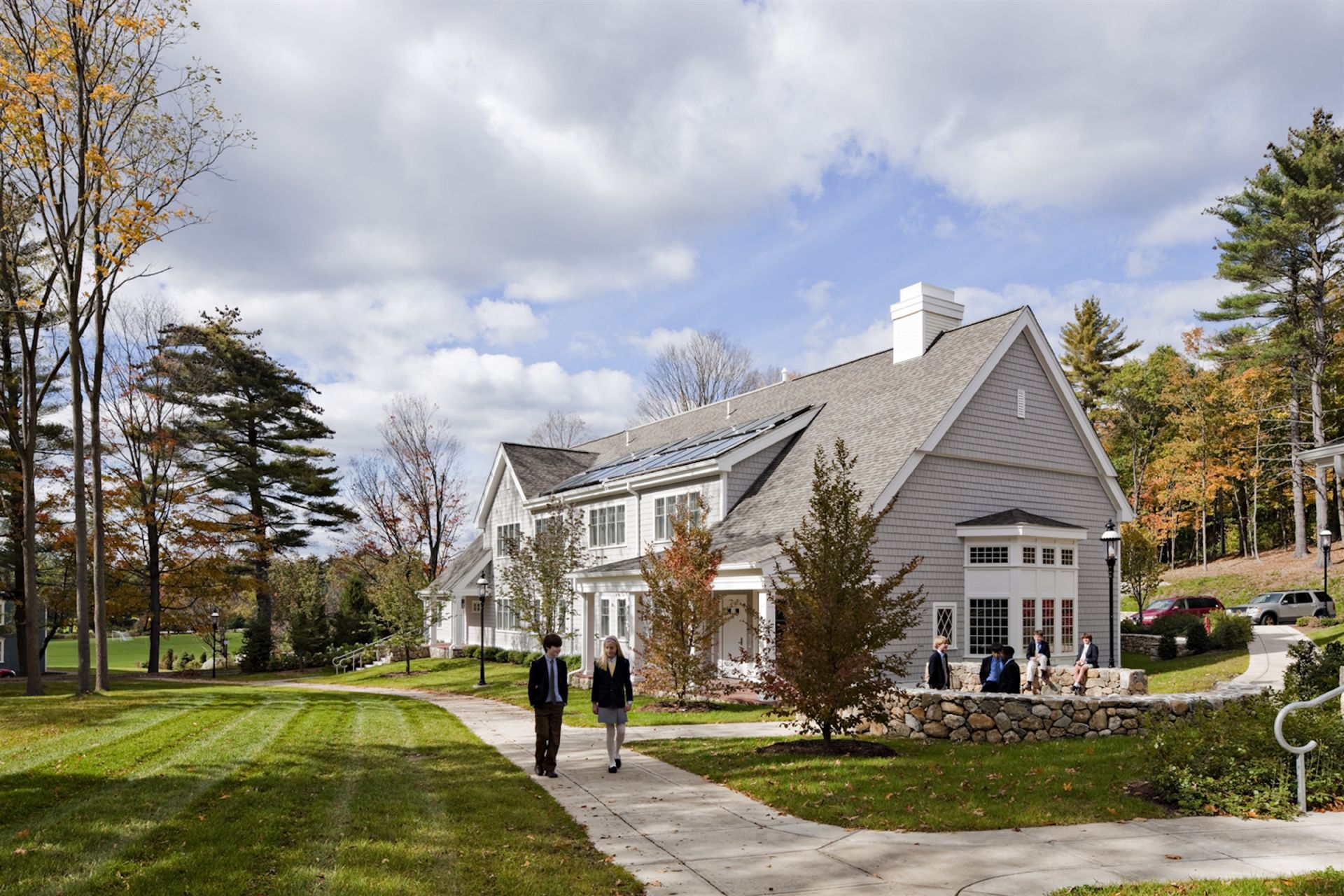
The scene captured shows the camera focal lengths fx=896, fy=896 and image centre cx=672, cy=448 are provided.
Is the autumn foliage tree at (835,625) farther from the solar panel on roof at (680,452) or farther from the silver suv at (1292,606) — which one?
the silver suv at (1292,606)

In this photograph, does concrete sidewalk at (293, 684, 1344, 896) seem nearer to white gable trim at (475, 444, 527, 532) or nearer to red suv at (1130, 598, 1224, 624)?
white gable trim at (475, 444, 527, 532)

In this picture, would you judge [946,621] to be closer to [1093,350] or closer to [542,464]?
[542,464]

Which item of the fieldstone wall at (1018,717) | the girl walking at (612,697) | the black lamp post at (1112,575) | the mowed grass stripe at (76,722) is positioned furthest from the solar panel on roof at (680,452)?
the mowed grass stripe at (76,722)

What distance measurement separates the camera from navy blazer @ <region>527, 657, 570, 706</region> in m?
11.1

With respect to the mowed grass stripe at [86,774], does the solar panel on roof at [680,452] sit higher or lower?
higher

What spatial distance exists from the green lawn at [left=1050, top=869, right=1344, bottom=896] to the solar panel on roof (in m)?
18.1

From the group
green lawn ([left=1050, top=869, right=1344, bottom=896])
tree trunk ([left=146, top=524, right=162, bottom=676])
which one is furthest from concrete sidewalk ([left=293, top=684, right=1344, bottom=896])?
tree trunk ([left=146, top=524, right=162, bottom=676])

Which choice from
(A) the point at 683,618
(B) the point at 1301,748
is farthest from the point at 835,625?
(A) the point at 683,618

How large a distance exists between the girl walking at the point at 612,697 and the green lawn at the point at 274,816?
3.80 ft

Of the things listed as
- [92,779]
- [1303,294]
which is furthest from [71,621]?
[1303,294]

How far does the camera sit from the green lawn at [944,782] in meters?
8.55

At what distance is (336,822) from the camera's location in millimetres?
8109

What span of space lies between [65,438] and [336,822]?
32584mm

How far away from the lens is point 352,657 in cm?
3978
